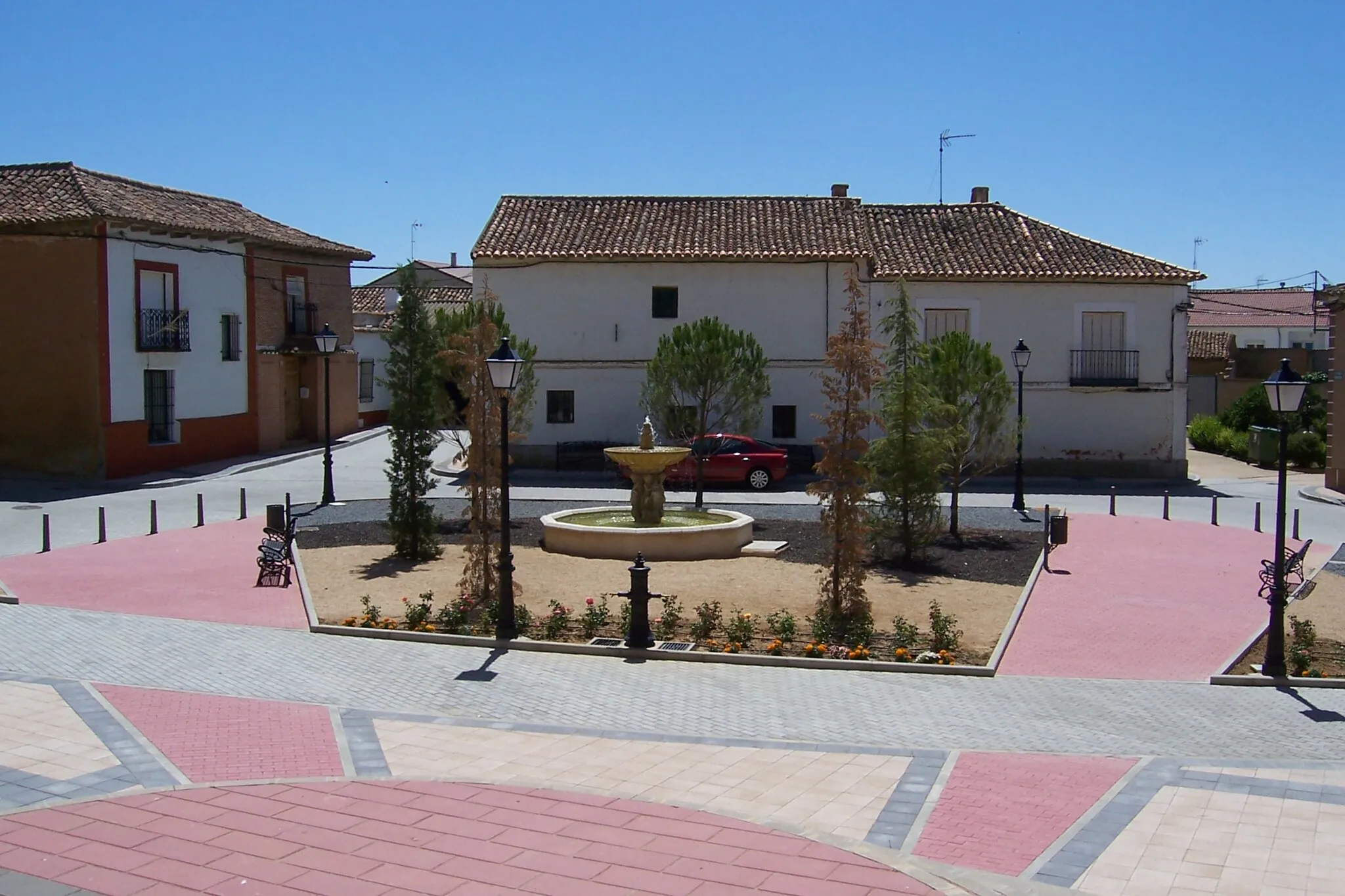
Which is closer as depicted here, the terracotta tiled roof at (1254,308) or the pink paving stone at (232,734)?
the pink paving stone at (232,734)

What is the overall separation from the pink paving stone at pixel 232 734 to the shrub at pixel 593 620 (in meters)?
3.42

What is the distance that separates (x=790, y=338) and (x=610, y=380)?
15.0 ft

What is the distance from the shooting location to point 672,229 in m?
31.2

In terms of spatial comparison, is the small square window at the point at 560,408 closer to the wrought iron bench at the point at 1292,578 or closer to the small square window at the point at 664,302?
the small square window at the point at 664,302

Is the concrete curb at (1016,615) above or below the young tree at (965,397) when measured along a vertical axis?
below

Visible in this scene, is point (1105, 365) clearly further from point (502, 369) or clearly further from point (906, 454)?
point (502, 369)

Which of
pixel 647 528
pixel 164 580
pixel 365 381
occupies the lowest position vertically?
pixel 164 580

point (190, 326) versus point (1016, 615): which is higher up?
point (190, 326)

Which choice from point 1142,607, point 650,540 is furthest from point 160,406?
point 1142,607

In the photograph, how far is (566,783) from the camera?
7625 millimetres

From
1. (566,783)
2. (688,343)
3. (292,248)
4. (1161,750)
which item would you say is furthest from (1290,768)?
Answer: (292,248)

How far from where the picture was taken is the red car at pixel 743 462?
26219 millimetres

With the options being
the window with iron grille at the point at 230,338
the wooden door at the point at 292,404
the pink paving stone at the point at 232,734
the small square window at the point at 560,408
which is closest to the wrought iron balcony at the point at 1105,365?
the small square window at the point at 560,408

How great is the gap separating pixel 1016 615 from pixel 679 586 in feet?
13.0
